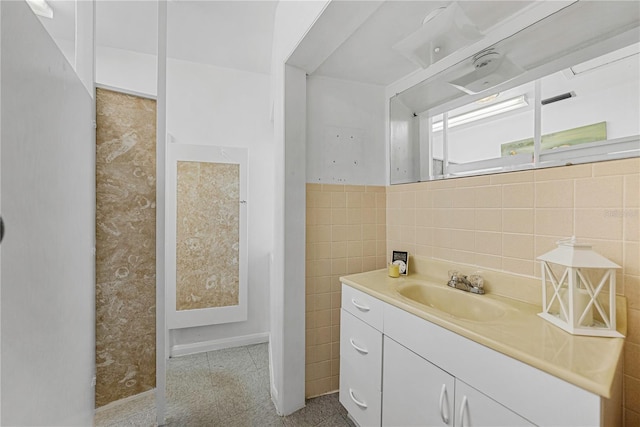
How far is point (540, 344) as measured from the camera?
0.88 meters

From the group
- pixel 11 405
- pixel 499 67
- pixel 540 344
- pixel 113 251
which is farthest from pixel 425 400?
pixel 113 251

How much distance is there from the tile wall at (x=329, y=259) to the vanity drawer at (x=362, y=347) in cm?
29

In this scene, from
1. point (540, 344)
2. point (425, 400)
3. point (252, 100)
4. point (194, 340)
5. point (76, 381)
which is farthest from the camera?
point (252, 100)

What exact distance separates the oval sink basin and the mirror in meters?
0.70

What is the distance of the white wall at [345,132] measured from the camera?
2.03 meters

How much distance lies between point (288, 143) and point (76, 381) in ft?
5.46

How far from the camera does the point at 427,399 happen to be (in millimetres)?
1152

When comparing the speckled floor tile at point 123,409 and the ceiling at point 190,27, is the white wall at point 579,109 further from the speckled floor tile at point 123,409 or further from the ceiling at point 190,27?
the speckled floor tile at point 123,409

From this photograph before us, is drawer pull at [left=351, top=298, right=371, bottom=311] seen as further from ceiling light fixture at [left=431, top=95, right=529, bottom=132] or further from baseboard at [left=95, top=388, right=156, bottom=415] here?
baseboard at [left=95, top=388, right=156, bottom=415]

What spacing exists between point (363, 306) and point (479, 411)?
0.72 m

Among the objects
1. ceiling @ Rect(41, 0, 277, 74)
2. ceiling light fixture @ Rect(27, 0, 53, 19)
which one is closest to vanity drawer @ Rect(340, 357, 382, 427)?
ceiling @ Rect(41, 0, 277, 74)

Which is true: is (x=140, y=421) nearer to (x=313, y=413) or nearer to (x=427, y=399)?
(x=313, y=413)

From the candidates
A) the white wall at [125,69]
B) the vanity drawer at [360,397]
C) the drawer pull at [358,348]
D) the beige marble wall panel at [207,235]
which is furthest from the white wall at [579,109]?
the white wall at [125,69]

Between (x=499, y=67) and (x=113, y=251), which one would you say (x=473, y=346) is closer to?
(x=499, y=67)
